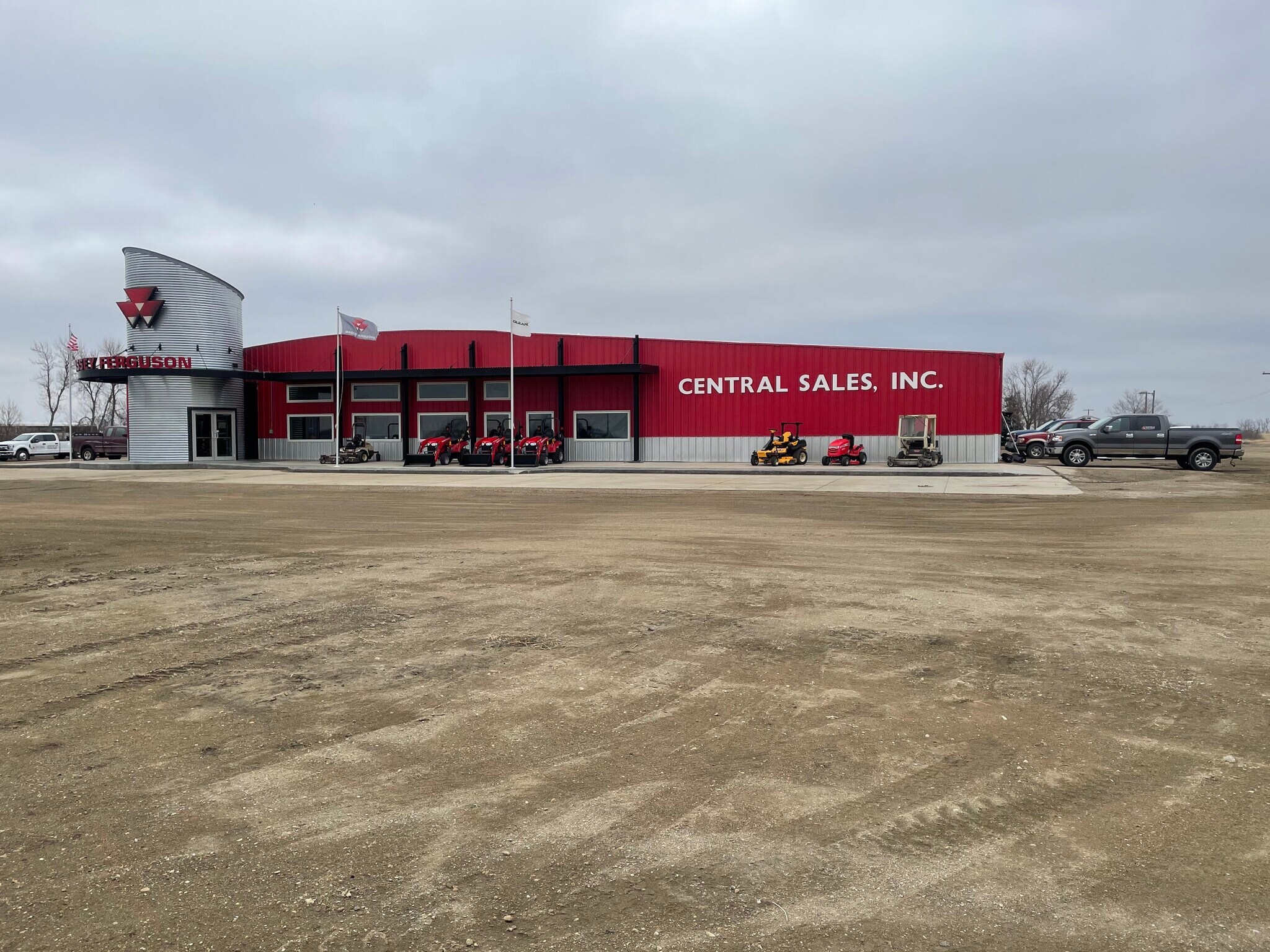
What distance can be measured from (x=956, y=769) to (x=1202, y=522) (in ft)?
46.1

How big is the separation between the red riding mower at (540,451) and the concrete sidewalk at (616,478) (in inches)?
39.1

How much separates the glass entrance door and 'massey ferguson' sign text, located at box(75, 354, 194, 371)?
242 centimetres

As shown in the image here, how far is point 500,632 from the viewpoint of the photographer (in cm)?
732

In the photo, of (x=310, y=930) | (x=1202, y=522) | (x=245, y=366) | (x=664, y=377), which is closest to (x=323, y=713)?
(x=310, y=930)

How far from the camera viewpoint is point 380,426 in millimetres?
43375

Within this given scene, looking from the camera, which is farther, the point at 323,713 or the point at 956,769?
the point at 323,713

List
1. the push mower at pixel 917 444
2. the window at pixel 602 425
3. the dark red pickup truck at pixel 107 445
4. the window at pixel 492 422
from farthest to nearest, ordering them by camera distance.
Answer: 1. the dark red pickup truck at pixel 107 445
2. the window at pixel 492 422
3. the window at pixel 602 425
4. the push mower at pixel 917 444

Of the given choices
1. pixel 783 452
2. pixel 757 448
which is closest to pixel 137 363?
pixel 757 448

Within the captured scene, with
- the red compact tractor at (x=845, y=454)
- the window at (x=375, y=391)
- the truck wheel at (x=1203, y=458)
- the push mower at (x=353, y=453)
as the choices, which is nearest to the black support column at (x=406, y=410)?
the window at (x=375, y=391)

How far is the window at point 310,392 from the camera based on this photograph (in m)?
44.0

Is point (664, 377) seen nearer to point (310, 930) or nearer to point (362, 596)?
point (362, 596)

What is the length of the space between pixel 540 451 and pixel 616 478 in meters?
8.17

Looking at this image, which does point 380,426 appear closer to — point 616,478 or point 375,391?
point 375,391

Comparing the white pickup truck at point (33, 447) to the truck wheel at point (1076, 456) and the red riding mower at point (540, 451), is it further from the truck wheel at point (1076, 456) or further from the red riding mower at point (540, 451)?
the truck wheel at point (1076, 456)
